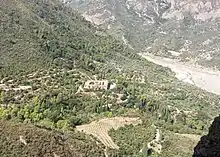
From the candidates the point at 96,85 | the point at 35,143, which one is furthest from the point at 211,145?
the point at 96,85

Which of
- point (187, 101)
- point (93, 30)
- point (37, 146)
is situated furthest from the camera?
point (93, 30)

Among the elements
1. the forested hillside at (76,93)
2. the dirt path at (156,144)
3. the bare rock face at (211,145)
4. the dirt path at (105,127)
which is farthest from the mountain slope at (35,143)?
the bare rock face at (211,145)

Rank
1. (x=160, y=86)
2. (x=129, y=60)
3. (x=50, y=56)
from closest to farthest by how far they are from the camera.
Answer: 1. (x=50, y=56)
2. (x=160, y=86)
3. (x=129, y=60)

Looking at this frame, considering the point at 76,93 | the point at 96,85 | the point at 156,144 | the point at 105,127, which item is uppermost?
the point at 96,85

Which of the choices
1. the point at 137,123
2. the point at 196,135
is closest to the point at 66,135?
the point at 137,123

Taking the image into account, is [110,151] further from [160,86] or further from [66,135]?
[160,86]

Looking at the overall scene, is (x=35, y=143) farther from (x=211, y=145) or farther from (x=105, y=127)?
(x=211, y=145)
